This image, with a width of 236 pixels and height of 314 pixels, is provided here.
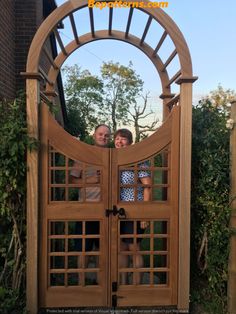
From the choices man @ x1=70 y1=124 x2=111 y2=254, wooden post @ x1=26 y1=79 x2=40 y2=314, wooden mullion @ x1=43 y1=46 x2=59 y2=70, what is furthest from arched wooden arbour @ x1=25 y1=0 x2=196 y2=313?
man @ x1=70 y1=124 x2=111 y2=254

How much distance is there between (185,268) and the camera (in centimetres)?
350

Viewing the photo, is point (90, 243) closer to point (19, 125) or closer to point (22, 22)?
point (19, 125)

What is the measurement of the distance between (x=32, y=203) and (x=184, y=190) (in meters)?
1.44

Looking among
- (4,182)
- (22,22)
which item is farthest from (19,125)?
(22,22)

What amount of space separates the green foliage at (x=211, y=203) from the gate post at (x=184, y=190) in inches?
9.6

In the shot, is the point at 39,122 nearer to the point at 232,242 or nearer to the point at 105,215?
the point at 105,215

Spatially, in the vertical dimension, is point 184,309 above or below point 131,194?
below

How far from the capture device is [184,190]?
3496mm

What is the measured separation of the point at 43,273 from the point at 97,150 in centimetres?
127

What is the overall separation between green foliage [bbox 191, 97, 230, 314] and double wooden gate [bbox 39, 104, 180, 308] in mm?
351

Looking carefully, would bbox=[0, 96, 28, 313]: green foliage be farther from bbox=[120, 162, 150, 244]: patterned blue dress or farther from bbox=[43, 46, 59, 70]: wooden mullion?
bbox=[120, 162, 150, 244]: patterned blue dress

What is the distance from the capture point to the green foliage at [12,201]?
3293 mm

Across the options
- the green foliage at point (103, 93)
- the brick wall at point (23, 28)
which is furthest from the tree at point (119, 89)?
the brick wall at point (23, 28)

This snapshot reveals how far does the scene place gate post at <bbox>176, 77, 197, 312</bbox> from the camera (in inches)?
137
